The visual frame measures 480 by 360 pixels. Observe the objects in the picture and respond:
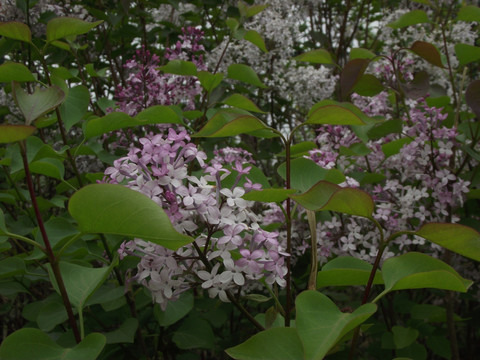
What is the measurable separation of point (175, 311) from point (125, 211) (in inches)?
22.4

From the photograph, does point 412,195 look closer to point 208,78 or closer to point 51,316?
point 208,78

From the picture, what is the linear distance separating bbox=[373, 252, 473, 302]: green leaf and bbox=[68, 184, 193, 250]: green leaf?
33 centimetres

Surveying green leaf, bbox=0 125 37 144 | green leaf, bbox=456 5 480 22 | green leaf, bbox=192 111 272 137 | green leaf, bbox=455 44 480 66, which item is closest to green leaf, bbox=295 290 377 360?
green leaf, bbox=192 111 272 137

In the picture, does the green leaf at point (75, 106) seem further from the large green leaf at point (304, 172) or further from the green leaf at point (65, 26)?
the large green leaf at point (304, 172)

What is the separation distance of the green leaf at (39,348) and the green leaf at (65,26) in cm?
71

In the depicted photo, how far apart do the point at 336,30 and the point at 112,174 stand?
3.47m

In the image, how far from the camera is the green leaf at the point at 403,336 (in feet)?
4.65

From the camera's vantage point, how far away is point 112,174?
870 mm

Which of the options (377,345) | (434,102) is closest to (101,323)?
(377,345)

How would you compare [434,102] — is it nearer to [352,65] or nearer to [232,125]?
[352,65]

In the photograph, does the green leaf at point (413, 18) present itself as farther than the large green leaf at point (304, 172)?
Yes

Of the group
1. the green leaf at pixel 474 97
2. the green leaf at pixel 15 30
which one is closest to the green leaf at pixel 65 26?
the green leaf at pixel 15 30

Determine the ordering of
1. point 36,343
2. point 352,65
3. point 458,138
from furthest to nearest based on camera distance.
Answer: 1. point 458,138
2. point 352,65
3. point 36,343

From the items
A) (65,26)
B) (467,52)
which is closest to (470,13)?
(467,52)
